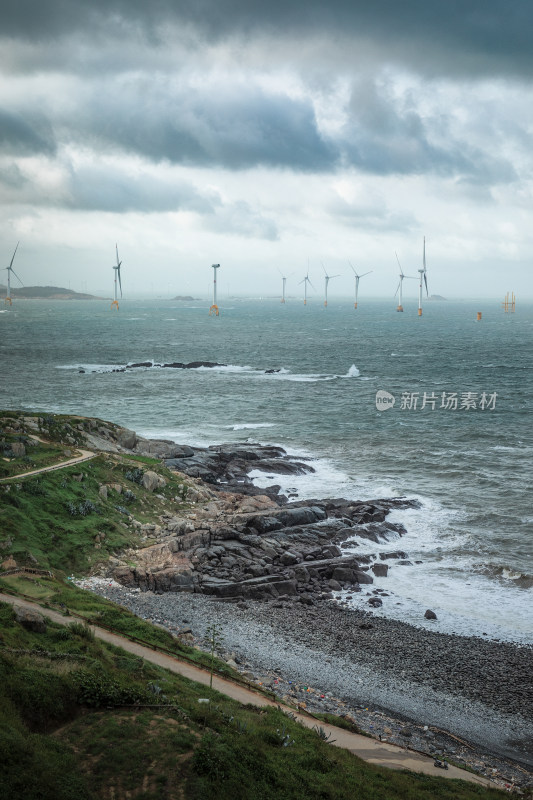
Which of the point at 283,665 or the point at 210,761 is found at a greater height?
the point at 210,761

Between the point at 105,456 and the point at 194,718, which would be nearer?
the point at 194,718

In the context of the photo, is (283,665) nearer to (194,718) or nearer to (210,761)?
(194,718)

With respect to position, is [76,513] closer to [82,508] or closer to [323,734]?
[82,508]

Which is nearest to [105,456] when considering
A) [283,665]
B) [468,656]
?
[283,665]

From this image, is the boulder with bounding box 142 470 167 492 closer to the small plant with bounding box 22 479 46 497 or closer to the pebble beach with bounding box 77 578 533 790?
the small plant with bounding box 22 479 46 497

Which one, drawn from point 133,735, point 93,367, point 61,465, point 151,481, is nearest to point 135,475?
point 151,481

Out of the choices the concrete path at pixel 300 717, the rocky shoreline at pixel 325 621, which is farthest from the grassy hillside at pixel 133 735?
the rocky shoreline at pixel 325 621

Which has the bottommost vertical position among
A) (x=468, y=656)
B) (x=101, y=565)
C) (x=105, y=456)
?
(x=468, y=656)
